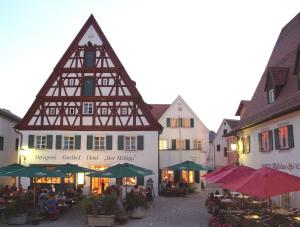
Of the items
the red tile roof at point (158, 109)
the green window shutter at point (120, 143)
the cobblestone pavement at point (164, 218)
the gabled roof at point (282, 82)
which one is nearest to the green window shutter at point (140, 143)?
the green window shutter at point (120, 143)

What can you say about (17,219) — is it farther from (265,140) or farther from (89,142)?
(265,140)

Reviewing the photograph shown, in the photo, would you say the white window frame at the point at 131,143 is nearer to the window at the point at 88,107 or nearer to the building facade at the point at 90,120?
the building facade at the point at 90,120

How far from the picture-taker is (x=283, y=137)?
18312mm

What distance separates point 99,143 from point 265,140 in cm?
1355

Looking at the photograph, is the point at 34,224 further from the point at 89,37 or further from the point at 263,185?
the point at 89,37

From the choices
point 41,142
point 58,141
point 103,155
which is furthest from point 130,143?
point 41,142

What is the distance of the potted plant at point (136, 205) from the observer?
719 inches

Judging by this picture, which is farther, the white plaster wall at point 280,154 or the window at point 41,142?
the window at point 41,142

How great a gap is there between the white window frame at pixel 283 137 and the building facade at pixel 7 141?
73.3 ft

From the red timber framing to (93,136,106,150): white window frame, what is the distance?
2.39 feet

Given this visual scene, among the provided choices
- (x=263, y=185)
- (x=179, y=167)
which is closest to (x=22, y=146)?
(x=179, y=167)

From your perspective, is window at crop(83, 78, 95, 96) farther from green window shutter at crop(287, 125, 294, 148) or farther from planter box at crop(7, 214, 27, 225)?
green window shutter at crop(287, 125, 294, 148)

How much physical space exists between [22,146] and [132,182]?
914cm

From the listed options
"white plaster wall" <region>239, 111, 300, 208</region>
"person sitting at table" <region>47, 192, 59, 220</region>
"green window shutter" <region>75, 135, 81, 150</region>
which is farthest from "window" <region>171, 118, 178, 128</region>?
"person sitting at table" <region>47, 192, 59, 220</region>
